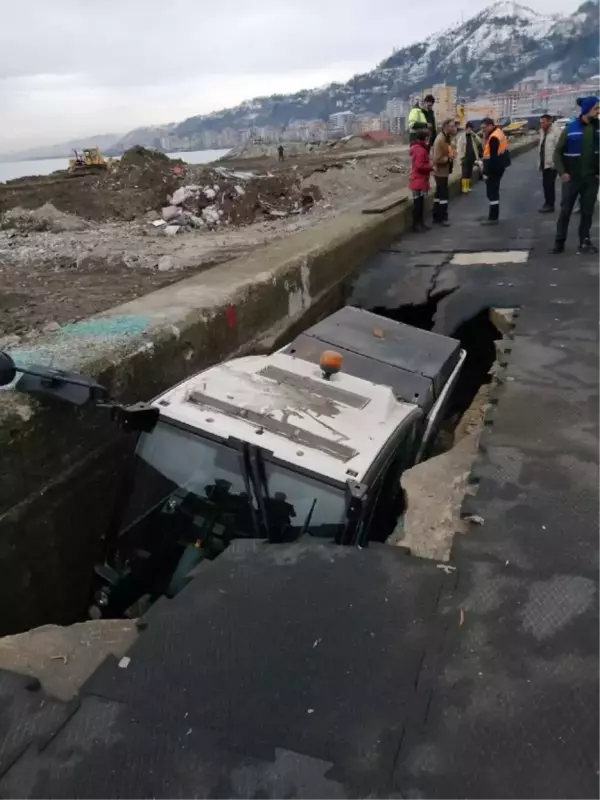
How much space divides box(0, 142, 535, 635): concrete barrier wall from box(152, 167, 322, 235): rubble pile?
32.2 feet

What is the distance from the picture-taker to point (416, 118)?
39.7 feet

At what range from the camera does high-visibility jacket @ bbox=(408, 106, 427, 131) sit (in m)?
12.0

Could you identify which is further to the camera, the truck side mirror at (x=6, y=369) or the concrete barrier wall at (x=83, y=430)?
the concrete barrier wall at (x=83, y=430)

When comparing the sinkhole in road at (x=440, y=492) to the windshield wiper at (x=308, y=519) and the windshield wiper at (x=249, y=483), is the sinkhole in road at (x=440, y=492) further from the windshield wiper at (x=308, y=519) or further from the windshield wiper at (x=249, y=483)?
the windshield wiper at (x=249, y=483)

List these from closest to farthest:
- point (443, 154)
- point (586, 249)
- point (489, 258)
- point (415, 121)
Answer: point (586, 249) → point (489, 258) → point (415, 121) → point (443, 154)

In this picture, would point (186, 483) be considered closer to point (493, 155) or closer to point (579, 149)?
point (579, 149)

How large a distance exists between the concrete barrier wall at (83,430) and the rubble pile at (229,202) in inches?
386

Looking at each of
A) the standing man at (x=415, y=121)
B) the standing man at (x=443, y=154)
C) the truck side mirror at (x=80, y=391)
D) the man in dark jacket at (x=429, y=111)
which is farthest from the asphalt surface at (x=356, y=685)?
the man in dark jacket at (x=429, y=111)

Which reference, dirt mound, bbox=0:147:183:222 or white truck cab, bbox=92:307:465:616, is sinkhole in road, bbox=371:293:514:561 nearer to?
white truck cab, bbox=92:307:465:616

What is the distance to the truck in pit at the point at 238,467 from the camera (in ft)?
12.3

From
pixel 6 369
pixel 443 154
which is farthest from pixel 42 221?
pixel 6 369

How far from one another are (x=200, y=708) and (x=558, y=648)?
57.6 inches

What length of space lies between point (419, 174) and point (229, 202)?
23.6 ft

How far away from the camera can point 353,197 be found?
2188cm
